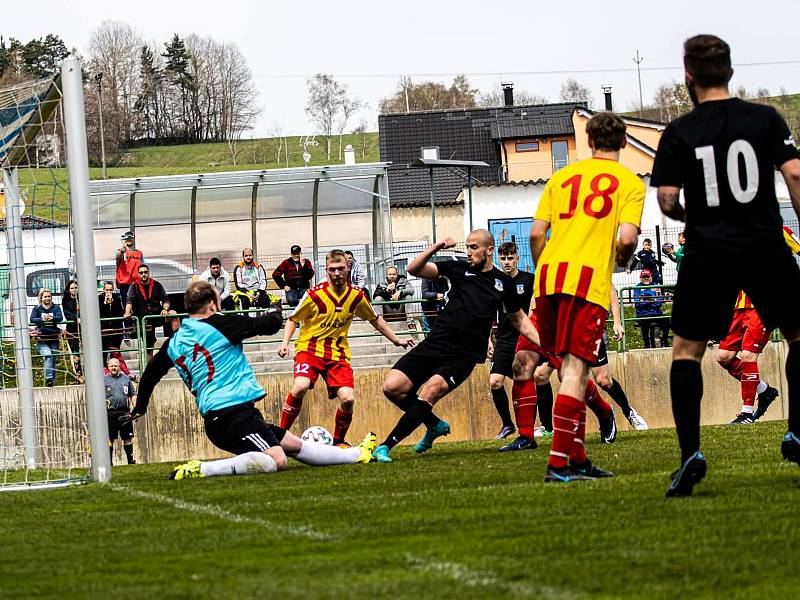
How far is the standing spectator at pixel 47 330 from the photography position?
18.9 meters

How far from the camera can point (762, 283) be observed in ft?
22.3

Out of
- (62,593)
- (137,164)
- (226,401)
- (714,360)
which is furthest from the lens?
(137,164)

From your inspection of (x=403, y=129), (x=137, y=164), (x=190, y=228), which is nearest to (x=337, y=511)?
(x=190, y=228)

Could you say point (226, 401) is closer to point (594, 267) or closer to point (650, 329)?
point (594, 267)

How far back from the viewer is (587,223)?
7828 millimetres

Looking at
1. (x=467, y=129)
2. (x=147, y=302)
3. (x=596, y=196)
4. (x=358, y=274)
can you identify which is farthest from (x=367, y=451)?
(x=467, y=129)

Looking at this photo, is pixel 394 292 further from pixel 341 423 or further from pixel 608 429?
pixel 608 429

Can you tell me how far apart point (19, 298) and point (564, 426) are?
7.27 metres

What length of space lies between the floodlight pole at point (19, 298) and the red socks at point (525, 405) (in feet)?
15.7

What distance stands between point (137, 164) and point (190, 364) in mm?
71694

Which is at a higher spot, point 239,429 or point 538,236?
point 538,236

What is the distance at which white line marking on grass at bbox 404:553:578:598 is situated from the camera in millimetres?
4227

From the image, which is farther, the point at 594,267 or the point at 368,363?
the point at 368,363

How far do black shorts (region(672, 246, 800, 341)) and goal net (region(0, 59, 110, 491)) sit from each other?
5381mm
